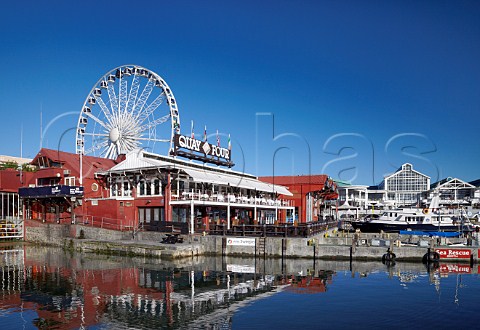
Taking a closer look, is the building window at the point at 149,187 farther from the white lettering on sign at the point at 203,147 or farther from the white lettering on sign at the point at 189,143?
the white lettering on sign at the point at 189,143

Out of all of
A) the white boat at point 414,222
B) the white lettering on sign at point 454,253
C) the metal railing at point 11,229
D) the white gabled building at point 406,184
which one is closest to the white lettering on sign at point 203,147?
the metal railing at point 11,229

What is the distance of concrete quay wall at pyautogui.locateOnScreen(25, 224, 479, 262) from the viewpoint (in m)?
35.3

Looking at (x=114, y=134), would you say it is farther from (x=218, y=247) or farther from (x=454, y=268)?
(x=454, y=268)

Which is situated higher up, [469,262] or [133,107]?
[133,107]

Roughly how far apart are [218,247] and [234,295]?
16.0m

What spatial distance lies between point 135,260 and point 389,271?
744 inches

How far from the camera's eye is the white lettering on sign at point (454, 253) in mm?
34031

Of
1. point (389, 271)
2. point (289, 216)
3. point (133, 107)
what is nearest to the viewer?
point (389, 271)

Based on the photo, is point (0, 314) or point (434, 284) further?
point (434, 284)

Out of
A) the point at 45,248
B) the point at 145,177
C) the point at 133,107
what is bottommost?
the point at 45,248

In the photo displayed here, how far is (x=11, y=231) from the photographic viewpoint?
48.8 meters

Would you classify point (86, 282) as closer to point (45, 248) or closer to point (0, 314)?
point (0, 314)

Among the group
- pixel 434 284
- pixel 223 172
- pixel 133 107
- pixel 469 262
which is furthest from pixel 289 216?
pixel 434 284

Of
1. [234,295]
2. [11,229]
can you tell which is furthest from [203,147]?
[234,295]
